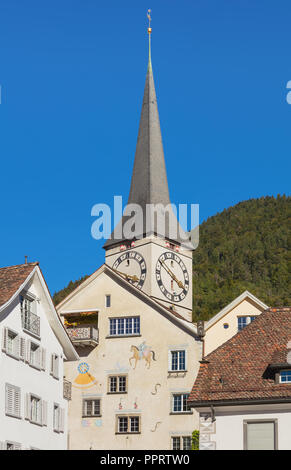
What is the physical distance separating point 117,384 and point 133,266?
86.2 ft

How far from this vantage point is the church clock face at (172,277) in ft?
285

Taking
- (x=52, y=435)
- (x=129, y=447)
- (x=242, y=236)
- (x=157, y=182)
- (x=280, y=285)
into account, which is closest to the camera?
(x=52, y=435)

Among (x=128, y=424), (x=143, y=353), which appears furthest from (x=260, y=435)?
(x=143, y=353)

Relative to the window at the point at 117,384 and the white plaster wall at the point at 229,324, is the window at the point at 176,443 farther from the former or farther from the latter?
the white plaster wall at the point at 229,324

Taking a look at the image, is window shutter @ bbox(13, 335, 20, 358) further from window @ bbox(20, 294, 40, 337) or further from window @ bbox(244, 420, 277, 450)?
window @ bbox(244, 420, 277, 450)

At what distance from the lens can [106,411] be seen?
2443 inches

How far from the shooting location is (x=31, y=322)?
4703cm

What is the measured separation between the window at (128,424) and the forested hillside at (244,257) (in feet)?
255

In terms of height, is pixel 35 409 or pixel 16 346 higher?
pixel 16 346

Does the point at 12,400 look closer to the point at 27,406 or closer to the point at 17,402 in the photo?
the point at 17,402
